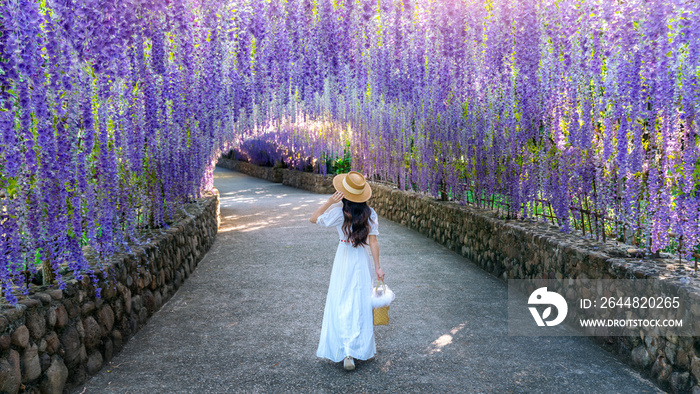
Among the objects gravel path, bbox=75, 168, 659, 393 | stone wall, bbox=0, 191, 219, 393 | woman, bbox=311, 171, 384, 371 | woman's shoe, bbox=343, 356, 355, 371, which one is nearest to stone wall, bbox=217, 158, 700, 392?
gravel path, bbox=75, 168, 659, 393

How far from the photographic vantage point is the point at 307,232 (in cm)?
941

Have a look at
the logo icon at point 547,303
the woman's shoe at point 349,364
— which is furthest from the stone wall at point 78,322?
the logo icon at point 547,303

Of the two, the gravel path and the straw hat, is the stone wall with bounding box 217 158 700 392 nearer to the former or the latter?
the gravel path

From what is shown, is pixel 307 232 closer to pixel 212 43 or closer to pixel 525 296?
pixel 212 43

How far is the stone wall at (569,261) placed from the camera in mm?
3029

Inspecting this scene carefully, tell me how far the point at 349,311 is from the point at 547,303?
229cm

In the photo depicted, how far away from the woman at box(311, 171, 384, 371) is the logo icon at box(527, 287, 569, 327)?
182cm

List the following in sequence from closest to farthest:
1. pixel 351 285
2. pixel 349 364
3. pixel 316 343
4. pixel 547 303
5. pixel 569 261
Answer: pixel 349 364
pixel 351 285
pixel 316 343
pixel 569 261
pixel 547 303

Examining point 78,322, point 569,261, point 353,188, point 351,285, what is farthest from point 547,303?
point 78,322

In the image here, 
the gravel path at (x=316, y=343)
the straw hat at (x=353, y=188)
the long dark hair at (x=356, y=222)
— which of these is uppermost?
the straw hat at (x=353, y=188)

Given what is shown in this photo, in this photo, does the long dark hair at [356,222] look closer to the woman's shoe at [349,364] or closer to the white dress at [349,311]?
the white dress at [349,311]

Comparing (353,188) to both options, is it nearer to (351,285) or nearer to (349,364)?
(351,285)

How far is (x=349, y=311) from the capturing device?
3.53 metres

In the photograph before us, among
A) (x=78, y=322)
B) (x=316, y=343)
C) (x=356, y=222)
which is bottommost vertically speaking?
(x=316, y=343)
